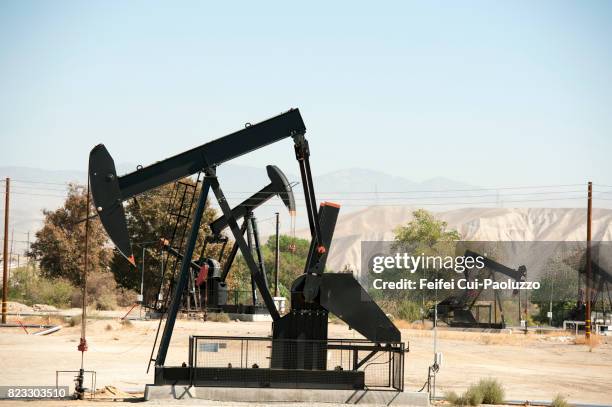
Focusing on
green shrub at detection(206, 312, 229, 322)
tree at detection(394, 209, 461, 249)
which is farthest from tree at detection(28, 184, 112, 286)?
green shrub at detection(206, 312, 229, 322)

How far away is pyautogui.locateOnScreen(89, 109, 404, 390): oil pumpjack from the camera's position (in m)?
21.5

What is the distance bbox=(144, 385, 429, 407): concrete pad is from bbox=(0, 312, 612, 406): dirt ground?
3.09m

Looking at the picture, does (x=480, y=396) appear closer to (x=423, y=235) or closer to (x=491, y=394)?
(x=491, y=394)

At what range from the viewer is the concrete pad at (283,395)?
21.2 m

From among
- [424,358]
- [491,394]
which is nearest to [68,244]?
[424,358]

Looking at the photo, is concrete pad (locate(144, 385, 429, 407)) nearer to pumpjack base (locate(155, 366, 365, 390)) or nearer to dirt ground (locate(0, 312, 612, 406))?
pumpjack base (locate(155, 366, 365, 390))

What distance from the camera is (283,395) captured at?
69.7 ft

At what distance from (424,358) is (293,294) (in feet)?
47.0

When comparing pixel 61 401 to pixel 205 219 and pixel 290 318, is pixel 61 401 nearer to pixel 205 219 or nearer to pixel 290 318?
pixel 290 318

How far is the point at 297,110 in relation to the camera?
22.2 meters

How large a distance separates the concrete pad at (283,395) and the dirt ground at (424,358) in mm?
3091

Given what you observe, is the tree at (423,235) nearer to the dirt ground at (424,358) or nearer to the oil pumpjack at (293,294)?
the dirt ground at (424,358)

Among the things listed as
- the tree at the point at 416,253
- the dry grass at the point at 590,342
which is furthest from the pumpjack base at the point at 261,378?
the tree at the point at 416,253

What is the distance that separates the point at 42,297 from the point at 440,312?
25553mm
